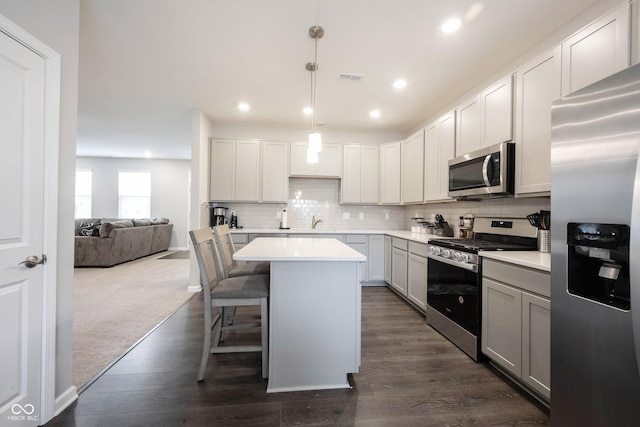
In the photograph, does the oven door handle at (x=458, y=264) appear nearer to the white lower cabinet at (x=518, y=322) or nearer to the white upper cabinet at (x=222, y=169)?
the white lower cabinet at (x=518, y=322)

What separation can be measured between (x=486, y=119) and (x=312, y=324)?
237 centimetres

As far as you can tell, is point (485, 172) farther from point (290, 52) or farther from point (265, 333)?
point (265, 333)

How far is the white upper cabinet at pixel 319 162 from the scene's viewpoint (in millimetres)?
4395

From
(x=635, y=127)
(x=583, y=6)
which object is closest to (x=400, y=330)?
(x=635, y=127)

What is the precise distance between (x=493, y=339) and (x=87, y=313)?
13.1ft

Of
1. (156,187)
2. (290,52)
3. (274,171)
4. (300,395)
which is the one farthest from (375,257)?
(156,187)

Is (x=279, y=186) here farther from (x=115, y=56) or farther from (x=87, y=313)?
(x=87, y=313)

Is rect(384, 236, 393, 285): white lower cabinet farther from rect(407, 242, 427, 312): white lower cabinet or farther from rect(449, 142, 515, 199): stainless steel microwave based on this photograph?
rect(449, 142, 515, 199): stainless steel microwave

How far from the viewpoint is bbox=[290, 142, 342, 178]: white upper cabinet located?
4395 millimetres

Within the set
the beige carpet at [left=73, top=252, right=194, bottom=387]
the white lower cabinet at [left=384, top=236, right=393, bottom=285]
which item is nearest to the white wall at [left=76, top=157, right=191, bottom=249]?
the beige carpet at [left=73, top=252, right=194, bottom=387]

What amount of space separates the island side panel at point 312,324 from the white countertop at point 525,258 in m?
1.03

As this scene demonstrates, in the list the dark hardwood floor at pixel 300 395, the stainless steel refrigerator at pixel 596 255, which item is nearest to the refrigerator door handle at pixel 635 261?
the stainless steel refrigerator at pixel 596 255

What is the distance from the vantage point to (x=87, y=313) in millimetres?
3016

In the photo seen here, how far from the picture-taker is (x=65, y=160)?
162 centimetres
